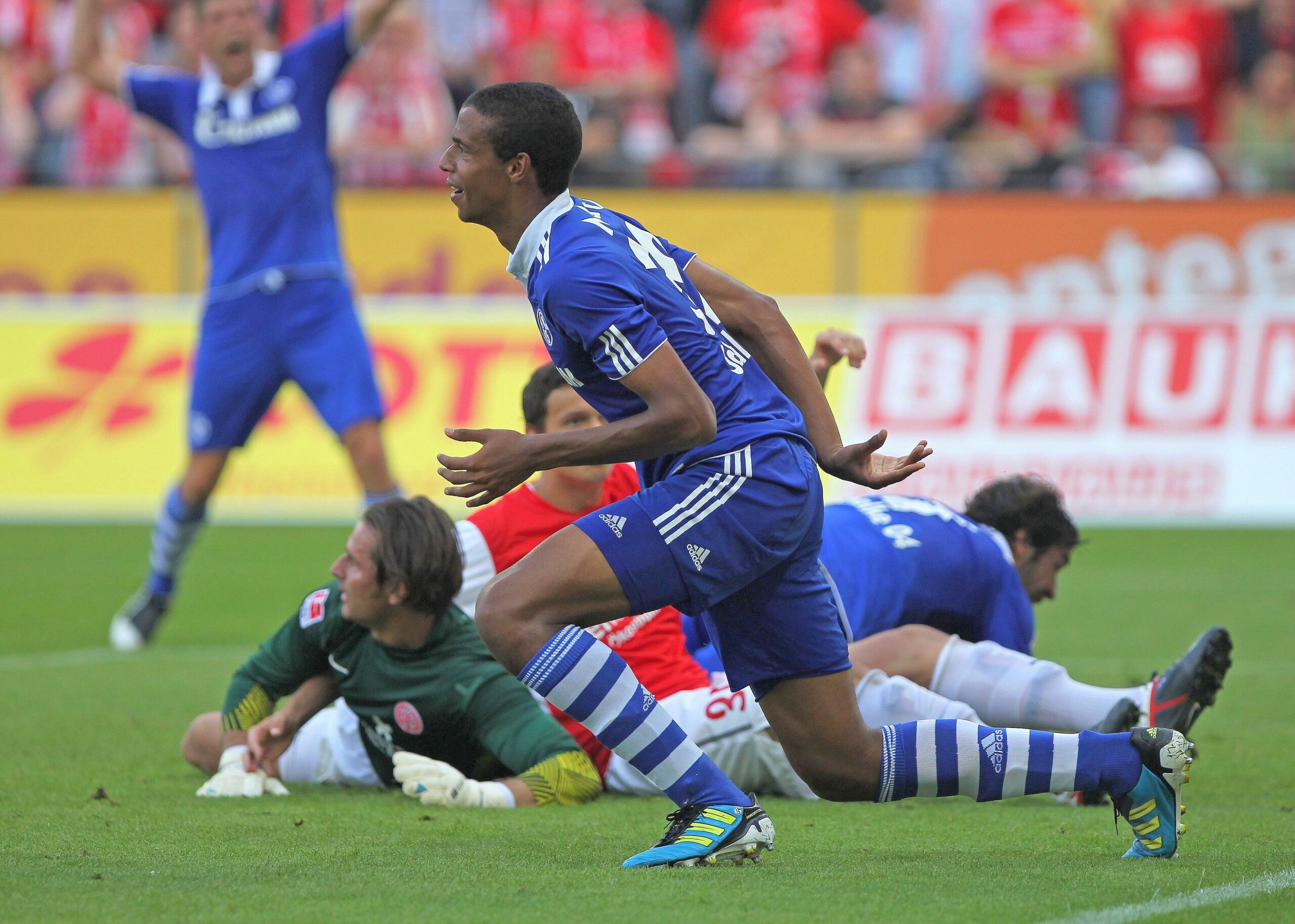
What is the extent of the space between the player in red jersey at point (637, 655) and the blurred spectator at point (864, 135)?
1032 centimetres

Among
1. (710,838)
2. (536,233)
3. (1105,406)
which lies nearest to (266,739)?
(710,838)

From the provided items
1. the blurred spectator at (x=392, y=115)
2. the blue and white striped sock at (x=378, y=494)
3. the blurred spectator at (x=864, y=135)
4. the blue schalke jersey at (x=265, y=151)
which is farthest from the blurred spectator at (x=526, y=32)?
the blue and white striped sock at (x=378, y=494)

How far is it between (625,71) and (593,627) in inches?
492

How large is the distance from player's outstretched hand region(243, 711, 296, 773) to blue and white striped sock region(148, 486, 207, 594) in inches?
124

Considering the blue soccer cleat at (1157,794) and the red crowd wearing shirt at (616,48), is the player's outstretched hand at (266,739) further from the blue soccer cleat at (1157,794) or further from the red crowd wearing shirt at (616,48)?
the red crowd wearing shirt at (616,48)

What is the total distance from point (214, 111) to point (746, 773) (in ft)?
14.8

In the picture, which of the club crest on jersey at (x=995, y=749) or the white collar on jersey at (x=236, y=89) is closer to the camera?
the club crest on jersey at (x=995, y=749)

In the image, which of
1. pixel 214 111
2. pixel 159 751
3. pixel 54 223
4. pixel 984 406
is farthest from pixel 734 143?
pixel 159 751

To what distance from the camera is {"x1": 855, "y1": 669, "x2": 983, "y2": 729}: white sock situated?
5.05 metres

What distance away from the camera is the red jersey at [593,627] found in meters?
5.59

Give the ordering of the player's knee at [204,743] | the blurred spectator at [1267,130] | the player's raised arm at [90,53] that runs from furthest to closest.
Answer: the blurred spectator at [1267,130], the player's raised arm at [90,53], the player's knee at [204,743]

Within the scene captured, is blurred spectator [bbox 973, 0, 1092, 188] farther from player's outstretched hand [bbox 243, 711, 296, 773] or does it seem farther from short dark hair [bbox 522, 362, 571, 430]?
player's outstretched hand [bbox 243, 711, 296, 773]

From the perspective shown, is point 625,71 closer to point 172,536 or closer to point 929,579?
point 172,536

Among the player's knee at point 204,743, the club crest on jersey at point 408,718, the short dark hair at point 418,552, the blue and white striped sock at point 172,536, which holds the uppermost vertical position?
the short dark hair at point 418,552
